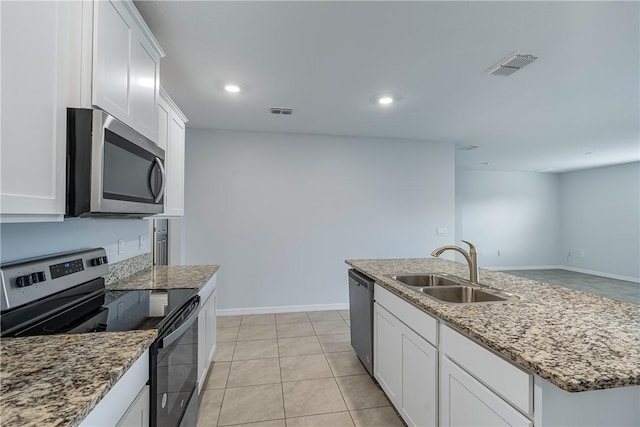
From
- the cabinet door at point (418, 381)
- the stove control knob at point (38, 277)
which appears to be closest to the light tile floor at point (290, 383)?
the cabinet door at point (418, 381)

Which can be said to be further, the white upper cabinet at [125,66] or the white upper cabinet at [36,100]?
the white upper cabinet at [125,66]

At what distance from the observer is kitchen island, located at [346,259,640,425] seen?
2.74 feet

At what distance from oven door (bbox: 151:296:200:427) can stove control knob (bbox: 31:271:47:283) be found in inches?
22.3

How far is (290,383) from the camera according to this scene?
7.66 feet

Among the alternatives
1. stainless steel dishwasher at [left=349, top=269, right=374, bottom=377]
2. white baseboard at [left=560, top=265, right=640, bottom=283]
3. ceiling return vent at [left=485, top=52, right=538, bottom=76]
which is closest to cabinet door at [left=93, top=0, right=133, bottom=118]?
stainless steel dishwasher at [left=349, top=269, right=374, bottom=377]

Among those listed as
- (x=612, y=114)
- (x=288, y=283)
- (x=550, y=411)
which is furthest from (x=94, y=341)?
(x=612, y=114)

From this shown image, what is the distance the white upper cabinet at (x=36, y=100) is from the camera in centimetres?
86

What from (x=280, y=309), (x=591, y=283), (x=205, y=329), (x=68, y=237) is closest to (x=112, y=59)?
(x=68, y=237)

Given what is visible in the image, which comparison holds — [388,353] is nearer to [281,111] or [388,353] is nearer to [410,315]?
[410,315]

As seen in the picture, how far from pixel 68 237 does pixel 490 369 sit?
208 cm

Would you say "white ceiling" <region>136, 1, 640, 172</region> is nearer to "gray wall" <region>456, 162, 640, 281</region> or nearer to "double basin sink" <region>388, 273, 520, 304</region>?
"double basin sink" <region>388, 273, 520, 304</region>

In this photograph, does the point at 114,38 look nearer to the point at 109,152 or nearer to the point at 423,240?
the point at 109,152

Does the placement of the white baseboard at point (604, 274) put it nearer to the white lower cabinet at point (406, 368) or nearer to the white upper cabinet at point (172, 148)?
the white lower cabinet at point (406, 368)

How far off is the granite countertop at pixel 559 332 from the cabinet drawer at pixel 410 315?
61 mm
